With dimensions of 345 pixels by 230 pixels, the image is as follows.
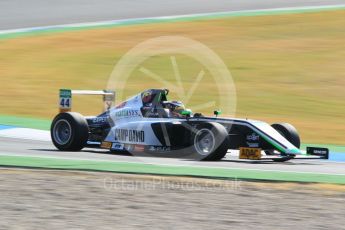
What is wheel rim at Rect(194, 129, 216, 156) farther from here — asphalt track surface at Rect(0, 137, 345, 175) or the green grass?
the green grass

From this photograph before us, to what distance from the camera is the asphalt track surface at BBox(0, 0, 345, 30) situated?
31.5m

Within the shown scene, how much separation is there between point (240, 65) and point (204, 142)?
12.8 m

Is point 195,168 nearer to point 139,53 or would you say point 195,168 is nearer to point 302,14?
point 139,53

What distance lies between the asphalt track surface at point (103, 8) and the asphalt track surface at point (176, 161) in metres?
17.3

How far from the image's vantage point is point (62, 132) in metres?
14.2

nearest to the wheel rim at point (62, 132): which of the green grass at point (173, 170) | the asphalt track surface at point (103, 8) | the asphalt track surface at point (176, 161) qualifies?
the asphalt track surface at point (176, 161)

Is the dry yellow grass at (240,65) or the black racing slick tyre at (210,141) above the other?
the dry yellow grass at (240,65)

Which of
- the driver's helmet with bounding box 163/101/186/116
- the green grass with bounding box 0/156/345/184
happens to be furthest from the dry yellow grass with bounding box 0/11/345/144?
the green grass with bounding box 0/156/345/184

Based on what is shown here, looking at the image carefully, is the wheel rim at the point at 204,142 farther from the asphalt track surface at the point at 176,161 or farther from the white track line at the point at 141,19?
the white track line at the point at 141,19

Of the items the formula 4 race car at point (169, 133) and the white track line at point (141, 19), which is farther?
the white track line at point (141, 19)

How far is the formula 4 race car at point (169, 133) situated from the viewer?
1278 centimetres

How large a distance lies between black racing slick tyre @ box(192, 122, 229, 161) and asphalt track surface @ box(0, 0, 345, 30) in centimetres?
1909

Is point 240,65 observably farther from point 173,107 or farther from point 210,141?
point 210,141

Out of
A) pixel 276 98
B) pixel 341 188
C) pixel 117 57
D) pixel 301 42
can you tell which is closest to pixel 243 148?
pixel 341 188
